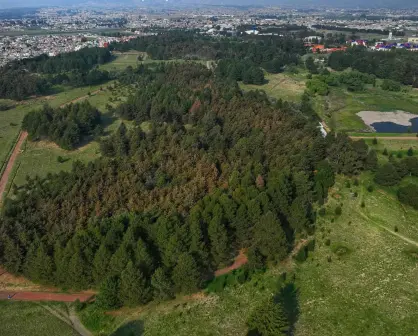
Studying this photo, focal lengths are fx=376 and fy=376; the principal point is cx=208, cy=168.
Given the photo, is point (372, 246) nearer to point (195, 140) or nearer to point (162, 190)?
point (162, 190)

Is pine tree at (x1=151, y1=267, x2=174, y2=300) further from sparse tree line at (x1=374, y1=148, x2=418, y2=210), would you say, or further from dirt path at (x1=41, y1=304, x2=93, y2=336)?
sparse tree line at (x1=374, y1=148, x2=418, y2=210)

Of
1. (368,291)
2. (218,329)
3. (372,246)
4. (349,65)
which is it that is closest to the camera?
(218,329)

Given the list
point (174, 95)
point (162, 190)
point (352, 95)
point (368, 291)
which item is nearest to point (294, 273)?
point (368, 291)

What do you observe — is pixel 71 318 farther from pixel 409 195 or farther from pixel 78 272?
pixel 409 195

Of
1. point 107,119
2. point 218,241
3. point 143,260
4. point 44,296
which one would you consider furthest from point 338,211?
point 107,119

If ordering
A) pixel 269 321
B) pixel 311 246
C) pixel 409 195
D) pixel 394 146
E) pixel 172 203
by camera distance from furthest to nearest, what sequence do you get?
1. pixel 394 146
2. pixel 409 195
3. pixel 172 203
4. pixel 311 246
5. pixel 269 321

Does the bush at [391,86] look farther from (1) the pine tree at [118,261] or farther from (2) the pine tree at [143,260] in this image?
(1) the pine tree at [118,261]
